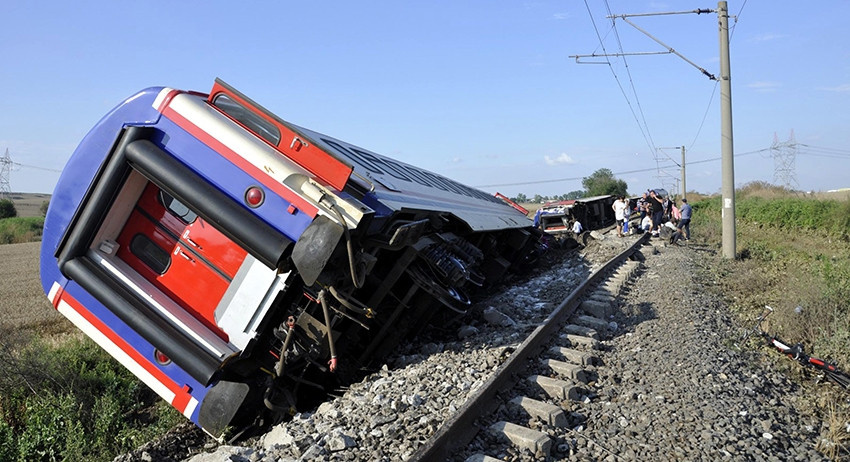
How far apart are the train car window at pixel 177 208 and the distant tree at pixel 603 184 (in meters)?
64.1

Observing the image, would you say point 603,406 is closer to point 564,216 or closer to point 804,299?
point 804,299

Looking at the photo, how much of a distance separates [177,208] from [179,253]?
0.40 meters

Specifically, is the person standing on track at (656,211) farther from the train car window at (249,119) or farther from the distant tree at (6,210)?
the distant tree at (6,210)

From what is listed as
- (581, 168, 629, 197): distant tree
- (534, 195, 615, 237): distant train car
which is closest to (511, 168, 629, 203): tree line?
(581, 168, 629, 197): distant tree

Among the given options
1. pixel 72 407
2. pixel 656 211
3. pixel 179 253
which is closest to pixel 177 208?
pixel 179 253

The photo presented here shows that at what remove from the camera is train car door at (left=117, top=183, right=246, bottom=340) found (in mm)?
4898

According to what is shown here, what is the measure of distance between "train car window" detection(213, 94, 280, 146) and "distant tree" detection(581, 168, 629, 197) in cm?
6404

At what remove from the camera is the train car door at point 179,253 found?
4898 mm

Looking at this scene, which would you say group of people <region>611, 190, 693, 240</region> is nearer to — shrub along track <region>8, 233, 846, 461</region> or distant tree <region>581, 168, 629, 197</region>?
shrub along track <region>8, 233, 846, 461</region>

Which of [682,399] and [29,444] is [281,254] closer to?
[682,399]

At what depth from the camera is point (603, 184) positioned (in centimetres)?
7256

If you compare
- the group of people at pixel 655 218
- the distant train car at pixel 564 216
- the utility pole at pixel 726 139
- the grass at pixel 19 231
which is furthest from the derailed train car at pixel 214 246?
the grass at pixel 19 231

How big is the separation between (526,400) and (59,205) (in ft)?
14.1

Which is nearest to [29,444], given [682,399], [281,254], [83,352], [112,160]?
[83,352]
